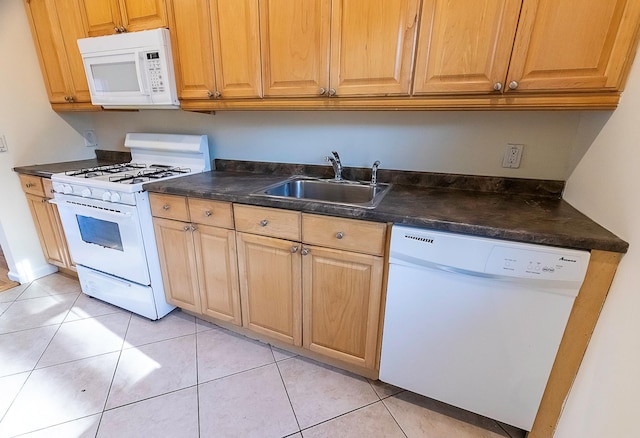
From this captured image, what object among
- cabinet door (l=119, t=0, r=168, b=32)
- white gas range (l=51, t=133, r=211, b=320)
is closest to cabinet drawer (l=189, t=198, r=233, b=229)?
white gas range (l=51, t=133, r=211, b=320)

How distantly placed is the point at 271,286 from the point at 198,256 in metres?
0.50

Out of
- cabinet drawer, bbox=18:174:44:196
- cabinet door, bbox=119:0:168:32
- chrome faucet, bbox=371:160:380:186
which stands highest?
cabinet door, bbox=119:0:168:32

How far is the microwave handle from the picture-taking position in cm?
174

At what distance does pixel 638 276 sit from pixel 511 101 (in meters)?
0.75

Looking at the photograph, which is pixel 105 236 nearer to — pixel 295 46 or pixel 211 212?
pixel 211 212

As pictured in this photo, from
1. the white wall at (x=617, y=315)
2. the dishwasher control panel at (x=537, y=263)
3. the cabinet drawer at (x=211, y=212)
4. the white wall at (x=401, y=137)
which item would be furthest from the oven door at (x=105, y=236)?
the white wall at (x=617, y=315)

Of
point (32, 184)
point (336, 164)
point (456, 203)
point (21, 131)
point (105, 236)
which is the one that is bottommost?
point (105, 236)

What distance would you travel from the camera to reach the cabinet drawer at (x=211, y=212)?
1545mm

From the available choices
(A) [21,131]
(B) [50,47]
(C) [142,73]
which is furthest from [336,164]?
(A) [21,131]

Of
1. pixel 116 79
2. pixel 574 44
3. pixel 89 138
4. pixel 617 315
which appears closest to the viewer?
pixel 617 315

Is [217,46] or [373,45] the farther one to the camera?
[217,46]

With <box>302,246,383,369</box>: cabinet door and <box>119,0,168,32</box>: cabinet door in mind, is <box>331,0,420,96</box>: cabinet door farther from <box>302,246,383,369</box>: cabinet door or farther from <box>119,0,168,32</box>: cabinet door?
<box>119,0,168,32</box>: cabinet door

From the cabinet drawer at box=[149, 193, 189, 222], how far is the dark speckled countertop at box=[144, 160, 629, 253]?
54 mm

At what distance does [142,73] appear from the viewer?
1.77m
